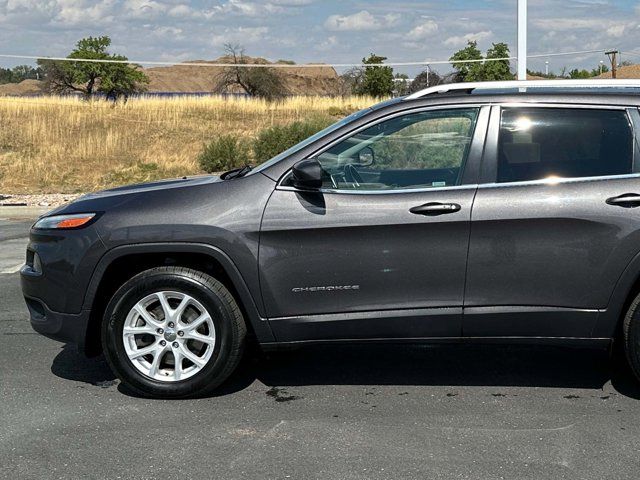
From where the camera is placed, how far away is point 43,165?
22.5m

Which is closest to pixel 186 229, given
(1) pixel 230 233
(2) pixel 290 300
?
(1) pixel 230 233

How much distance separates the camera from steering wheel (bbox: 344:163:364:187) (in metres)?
4.98

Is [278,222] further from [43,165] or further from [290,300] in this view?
[43,165]

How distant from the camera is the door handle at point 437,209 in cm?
472

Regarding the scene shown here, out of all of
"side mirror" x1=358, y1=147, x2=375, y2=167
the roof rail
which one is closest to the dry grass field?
"side mirror" x1=358, y1=147, x2=375, y2=167

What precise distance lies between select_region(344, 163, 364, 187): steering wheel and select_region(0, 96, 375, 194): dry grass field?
52.9 feet

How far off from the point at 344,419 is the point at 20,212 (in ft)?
40.4

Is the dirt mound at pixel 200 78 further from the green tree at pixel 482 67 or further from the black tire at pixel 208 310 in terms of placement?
the black tire at pixel 208 310

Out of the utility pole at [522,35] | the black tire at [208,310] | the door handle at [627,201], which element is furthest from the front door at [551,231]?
the utility pole at [522,35]

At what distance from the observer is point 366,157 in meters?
5.14

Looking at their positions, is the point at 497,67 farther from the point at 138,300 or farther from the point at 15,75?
the point at 15,75

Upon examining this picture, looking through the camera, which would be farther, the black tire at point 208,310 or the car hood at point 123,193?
the car hood at point 123,193

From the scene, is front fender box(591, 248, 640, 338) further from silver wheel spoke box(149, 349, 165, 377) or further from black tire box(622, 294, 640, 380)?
silver wheel spoke box(149, 349, 165, 377)

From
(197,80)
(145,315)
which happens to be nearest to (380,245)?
(145,315)
